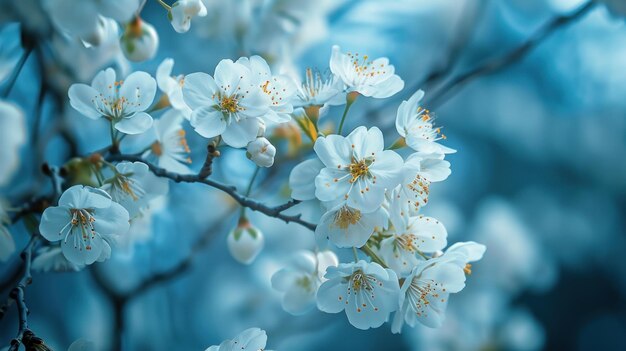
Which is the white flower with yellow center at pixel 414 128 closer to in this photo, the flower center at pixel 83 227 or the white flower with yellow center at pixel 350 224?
the white flower with yellow center at pixel 350 224

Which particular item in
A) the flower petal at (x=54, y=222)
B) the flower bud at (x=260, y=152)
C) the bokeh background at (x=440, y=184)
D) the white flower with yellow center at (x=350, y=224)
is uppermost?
the flower bud at (x=260, y=152)

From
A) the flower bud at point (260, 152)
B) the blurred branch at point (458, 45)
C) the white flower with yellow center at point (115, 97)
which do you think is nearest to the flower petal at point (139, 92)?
the white flower with yellow center at point (115, 97)

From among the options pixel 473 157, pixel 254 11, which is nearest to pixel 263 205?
pixel 254 11

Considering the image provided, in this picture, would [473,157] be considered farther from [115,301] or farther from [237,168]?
[115,301]

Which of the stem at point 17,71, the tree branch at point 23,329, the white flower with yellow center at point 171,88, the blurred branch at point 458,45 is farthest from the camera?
the blurred branch at point 458,45

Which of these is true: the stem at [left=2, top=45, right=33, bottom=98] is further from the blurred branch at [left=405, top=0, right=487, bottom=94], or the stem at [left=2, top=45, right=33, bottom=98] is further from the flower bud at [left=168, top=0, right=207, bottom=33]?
the blurred branch at [left=405, top=0, right=487, bottom=94]

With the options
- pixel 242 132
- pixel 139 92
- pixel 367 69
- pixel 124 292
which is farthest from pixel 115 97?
pixel 124 292

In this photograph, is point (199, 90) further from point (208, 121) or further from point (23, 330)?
point (23, 330)

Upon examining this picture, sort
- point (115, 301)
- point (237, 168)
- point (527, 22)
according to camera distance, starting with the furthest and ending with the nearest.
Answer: point (527, 22) < point (237, 168) < point (115, 301)
